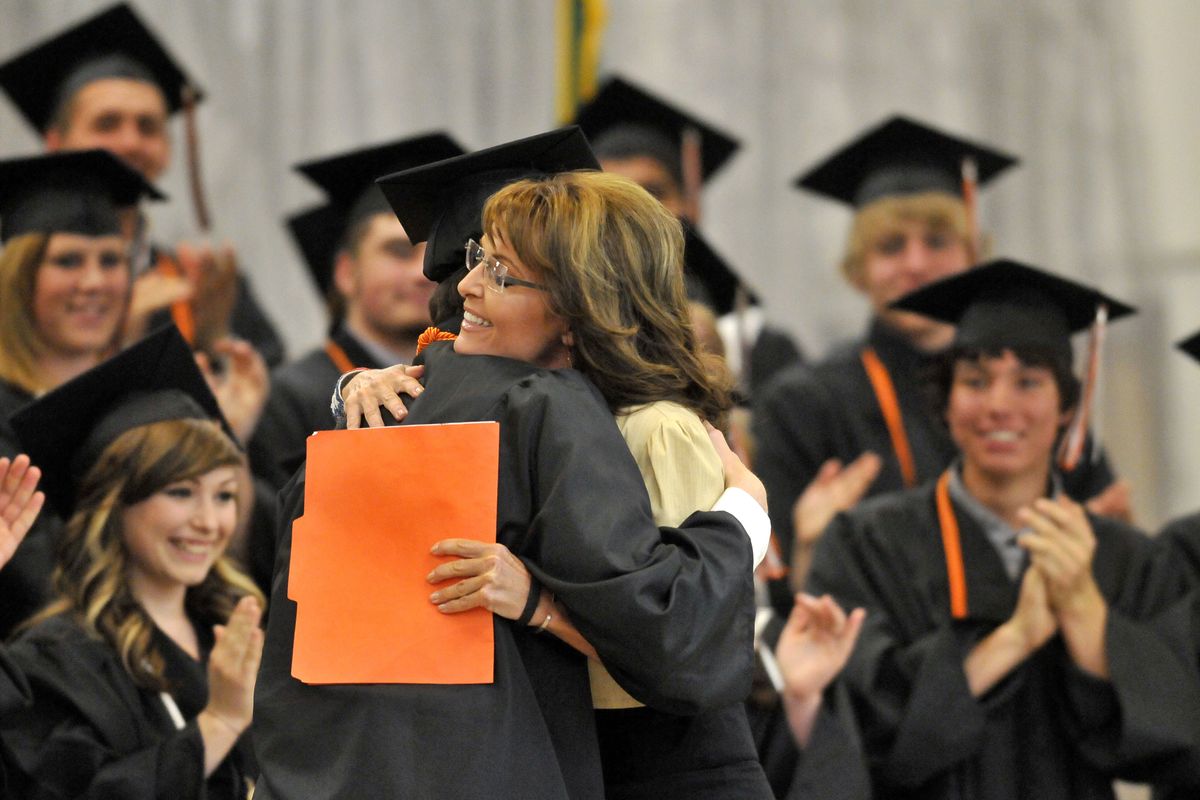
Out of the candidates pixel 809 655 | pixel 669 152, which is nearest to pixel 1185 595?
pixel 809 655

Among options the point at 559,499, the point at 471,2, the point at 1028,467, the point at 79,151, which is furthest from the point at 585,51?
the point at 559,499

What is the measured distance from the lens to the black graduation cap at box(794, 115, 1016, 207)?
19.8 ft

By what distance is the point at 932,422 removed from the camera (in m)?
5.65

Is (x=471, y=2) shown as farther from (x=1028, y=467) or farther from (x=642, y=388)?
(x=642, y=388)

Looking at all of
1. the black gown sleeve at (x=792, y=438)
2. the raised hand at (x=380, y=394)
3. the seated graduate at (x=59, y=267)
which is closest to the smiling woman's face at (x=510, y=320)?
the raised hand at (x=380, y=394)

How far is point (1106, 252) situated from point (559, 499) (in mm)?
6839

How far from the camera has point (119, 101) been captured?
581 centimetres

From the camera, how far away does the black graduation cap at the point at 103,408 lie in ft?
12.7

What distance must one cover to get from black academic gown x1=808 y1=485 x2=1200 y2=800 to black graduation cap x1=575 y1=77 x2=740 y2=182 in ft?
8.32

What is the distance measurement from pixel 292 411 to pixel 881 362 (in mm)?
2086

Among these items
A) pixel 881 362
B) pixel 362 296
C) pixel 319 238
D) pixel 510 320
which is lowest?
pixel 881 362

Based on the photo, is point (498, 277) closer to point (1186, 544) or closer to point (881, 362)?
point (1186, 544)

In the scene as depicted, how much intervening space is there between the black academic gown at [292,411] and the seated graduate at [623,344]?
260 cm

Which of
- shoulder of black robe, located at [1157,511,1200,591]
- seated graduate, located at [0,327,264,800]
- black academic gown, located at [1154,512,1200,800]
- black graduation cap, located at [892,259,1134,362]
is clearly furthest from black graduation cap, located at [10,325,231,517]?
shoulder of black robe, located at [1157,511,1200,591]
